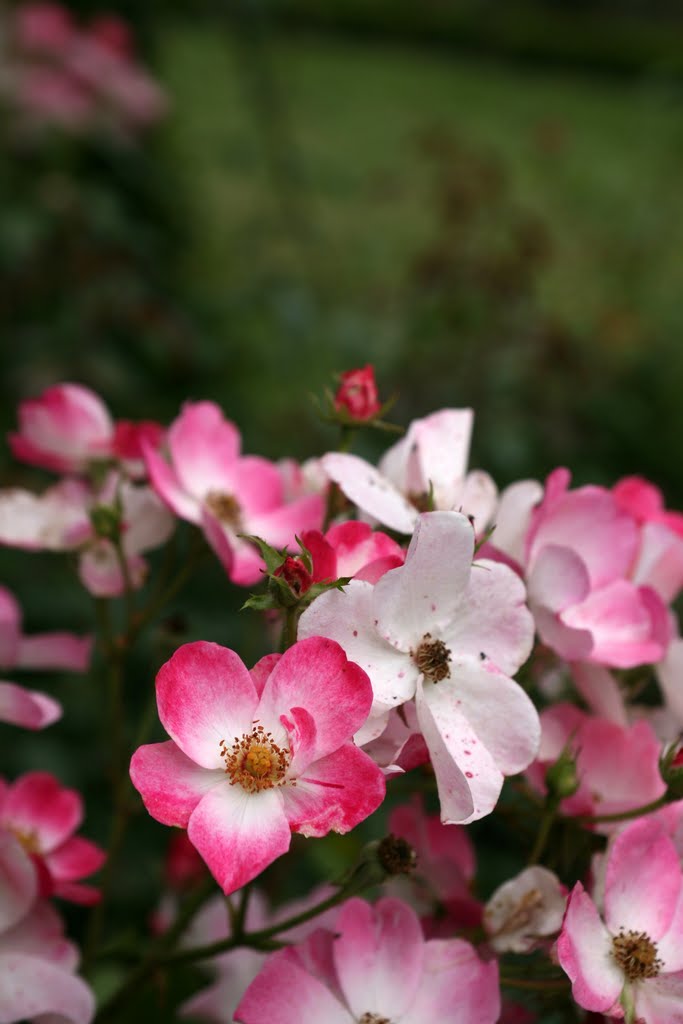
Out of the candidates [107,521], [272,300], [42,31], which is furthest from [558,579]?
[42,31]

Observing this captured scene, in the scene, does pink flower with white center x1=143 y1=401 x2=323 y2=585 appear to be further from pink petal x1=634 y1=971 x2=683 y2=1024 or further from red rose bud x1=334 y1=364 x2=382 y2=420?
pink petal x1=634 y1=971 x2=683 y2=1024

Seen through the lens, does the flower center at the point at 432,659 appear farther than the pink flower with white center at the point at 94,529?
No

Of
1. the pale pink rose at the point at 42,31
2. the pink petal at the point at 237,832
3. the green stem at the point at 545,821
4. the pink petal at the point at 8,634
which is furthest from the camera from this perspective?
the pale pink rose at the point at 42,31

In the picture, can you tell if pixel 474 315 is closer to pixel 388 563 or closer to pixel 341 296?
pixel 341 296

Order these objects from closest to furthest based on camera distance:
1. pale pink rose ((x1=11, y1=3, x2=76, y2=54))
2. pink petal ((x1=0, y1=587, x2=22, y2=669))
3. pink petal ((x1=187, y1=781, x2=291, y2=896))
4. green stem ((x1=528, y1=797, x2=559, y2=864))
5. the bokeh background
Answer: pink petal ((x1=187, y1=781, x2=291, y2=896)), green stem ((x1=528, y1=797, x2=559, y2=864)), pink petal ((x1=0, y1=587, x2=22, y2=669)), the bokeh background, pale pink rose ((x1=11, y1=3, x2=76, y2=54))

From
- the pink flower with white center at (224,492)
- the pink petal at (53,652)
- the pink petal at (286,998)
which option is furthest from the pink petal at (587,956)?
the pink petal at (53,652)

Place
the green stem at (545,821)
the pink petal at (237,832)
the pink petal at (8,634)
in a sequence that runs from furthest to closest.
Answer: the pink petal at (8,634) → the green stem at (545,821) → the pink petal at (237,832)

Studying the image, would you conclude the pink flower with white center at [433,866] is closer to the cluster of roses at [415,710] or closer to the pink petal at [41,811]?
the cluster of roses at [415,710]

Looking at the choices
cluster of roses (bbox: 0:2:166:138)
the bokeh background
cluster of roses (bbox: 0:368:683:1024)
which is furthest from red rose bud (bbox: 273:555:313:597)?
cluster of roses (bbox: 0:2:166:138)
